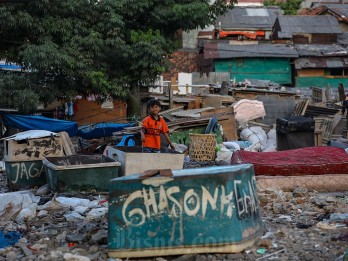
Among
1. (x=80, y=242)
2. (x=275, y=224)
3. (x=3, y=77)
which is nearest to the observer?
(x=80, y=242)

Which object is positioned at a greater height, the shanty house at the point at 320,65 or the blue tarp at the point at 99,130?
the shanty house at the point at 320,65

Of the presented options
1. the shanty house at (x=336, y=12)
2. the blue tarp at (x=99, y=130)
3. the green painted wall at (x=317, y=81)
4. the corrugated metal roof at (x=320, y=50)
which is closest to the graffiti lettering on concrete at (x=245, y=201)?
the blue tarp at (x=99, y=130)

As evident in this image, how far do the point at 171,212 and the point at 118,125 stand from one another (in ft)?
41.4

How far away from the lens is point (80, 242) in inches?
271

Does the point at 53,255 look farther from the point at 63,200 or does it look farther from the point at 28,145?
the point at 28,145

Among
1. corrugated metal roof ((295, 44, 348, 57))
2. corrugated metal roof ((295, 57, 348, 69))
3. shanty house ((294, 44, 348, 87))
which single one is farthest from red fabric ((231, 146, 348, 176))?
corrugated metal roof ((295, 44, 348, 57))

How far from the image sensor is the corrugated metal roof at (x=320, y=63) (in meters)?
36.3

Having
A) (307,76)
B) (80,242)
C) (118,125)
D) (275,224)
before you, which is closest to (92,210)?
(80,242)

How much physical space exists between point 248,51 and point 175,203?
30.6 meters

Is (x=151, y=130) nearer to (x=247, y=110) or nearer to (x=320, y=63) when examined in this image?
(x=247, y=110)

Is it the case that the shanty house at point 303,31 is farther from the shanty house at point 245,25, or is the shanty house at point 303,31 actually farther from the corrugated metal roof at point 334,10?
the shanty house at point 245,25

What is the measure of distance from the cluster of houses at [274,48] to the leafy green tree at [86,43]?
45.3 feet

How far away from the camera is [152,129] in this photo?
10859 mm

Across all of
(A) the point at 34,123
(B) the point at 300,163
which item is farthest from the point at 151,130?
(A) the point at 34,123
